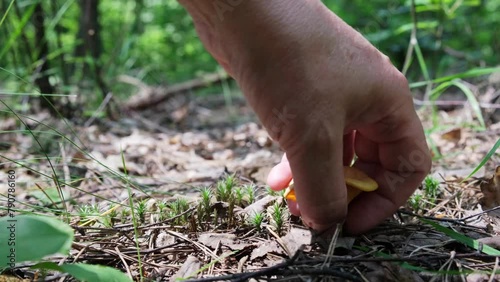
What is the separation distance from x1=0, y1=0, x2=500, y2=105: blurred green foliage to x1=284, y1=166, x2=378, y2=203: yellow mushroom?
8.46ft

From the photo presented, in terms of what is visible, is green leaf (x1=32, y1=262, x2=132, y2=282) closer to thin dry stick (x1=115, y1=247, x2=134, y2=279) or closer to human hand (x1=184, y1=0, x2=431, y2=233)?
thin dry stick (x1=115, y1=247, x2=134, y2=279)

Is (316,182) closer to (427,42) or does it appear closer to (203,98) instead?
(203,98)

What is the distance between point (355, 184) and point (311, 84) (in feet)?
1.32

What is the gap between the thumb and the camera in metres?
1.21

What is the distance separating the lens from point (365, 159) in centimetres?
Answer: 167

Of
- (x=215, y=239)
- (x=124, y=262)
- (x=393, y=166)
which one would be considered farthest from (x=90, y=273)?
(x=393, y=166)

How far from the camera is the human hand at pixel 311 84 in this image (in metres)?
1.18

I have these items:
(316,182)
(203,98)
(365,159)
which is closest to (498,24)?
(203,98)

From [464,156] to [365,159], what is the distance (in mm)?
1286

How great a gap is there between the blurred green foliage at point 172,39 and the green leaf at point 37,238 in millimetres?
2898

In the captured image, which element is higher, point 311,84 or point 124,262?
point 311,84

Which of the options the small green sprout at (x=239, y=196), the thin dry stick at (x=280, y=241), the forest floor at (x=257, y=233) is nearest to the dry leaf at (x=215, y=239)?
the forest floor at (x=257, y=233)

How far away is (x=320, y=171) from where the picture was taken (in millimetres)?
1243

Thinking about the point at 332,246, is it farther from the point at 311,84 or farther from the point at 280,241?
the point at 311,84
